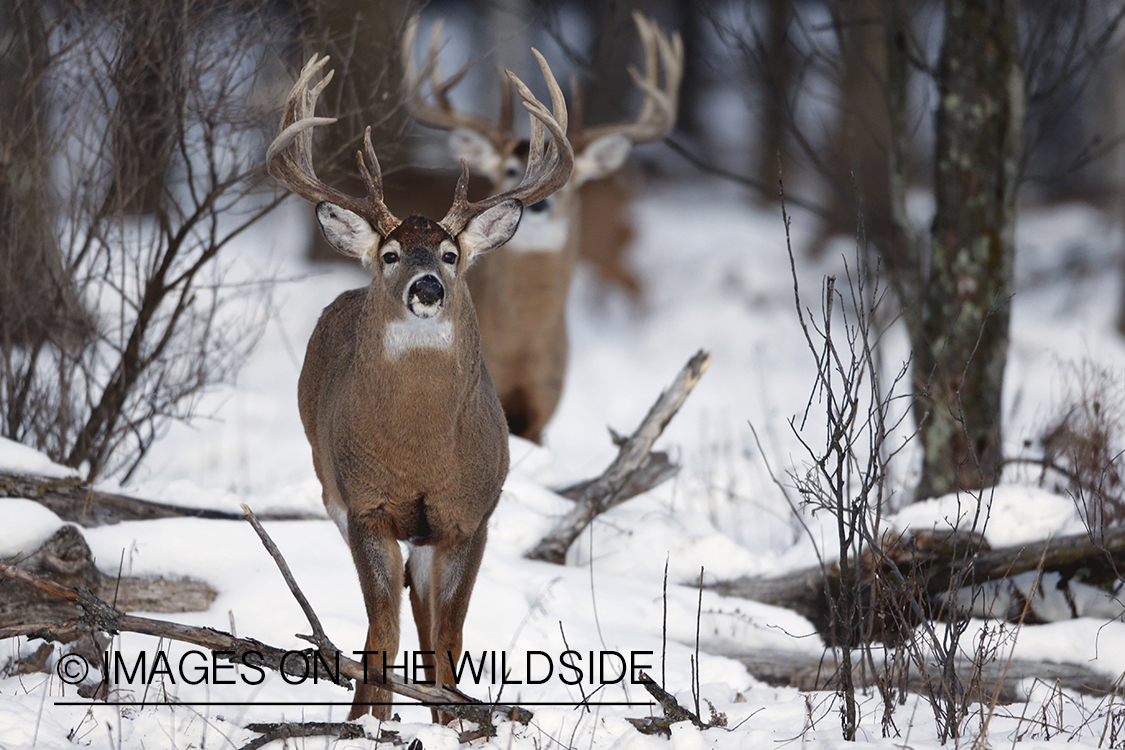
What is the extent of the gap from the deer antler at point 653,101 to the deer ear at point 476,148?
611mm

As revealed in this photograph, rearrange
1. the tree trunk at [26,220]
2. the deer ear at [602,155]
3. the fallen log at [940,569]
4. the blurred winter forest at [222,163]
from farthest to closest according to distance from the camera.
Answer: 1. the deer ear at [602,155]
2. the blurred winter forest at [222,163]
3. the tree trunk at [26,220]
4. the fallen log at [940,569]

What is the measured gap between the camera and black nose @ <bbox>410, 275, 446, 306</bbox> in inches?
144

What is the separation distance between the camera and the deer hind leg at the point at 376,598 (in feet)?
12.5

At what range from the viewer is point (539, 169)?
423cm

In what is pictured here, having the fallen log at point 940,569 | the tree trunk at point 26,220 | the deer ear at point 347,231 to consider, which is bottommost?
the fallen log at point 940,569

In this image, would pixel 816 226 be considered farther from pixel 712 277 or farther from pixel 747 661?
pixel 747 661

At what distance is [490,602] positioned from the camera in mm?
5051

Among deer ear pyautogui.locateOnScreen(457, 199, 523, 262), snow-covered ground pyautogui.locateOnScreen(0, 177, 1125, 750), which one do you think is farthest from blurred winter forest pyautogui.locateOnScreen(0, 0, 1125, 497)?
deer ear pyautogui.locateOnScreen(457, 199, 523, 262)

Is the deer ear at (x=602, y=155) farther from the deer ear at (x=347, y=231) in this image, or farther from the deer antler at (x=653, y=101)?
the deer ear at (x=347, y=231)

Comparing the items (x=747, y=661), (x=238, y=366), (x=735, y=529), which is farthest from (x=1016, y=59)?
(x=238, y=366)

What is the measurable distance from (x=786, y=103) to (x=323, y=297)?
8851mm

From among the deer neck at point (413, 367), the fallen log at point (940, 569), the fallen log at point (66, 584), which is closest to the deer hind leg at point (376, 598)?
the deer neck at point (413, 367)

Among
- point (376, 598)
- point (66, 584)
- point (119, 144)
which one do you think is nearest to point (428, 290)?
point (376, 598)

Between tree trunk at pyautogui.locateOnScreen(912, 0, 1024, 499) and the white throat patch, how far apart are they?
317 cm
